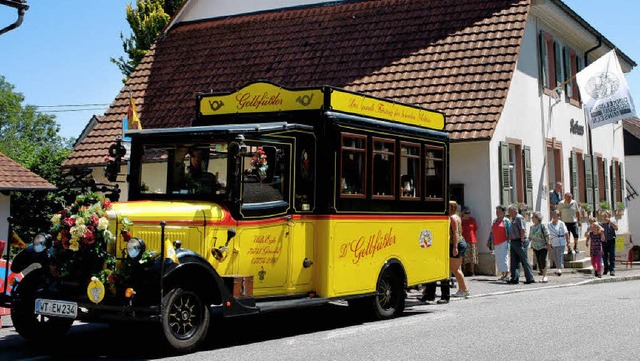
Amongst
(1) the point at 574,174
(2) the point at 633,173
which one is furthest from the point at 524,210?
(2) the point at 633,173

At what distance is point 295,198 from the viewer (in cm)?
1062

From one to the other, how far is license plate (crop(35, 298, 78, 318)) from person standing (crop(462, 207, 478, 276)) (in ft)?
39.3

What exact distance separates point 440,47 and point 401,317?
1183cm

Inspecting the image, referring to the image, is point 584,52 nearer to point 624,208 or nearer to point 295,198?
point 624,208

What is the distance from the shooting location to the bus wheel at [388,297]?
12.1 metres

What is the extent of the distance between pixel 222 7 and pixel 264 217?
66.6ft

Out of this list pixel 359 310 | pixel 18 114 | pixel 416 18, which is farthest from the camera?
pixel 18 114

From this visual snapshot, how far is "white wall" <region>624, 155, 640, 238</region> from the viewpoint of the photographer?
1502 inches

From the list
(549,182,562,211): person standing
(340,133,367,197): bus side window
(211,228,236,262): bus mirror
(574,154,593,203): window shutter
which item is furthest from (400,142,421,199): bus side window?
(574,154,593,203): window shutter

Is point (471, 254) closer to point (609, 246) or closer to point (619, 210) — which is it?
point (609, 246)

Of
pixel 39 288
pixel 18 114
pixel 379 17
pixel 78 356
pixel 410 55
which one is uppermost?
pixel 18 114

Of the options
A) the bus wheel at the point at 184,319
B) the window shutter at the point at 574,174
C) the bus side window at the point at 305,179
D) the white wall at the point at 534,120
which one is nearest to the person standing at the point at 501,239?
the white wall at the point at 534,120

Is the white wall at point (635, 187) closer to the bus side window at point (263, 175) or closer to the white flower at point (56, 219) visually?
the bus side window at point (263, 175)

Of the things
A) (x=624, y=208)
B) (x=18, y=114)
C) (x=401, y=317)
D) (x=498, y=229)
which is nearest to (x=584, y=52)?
(x=624, y=208)
